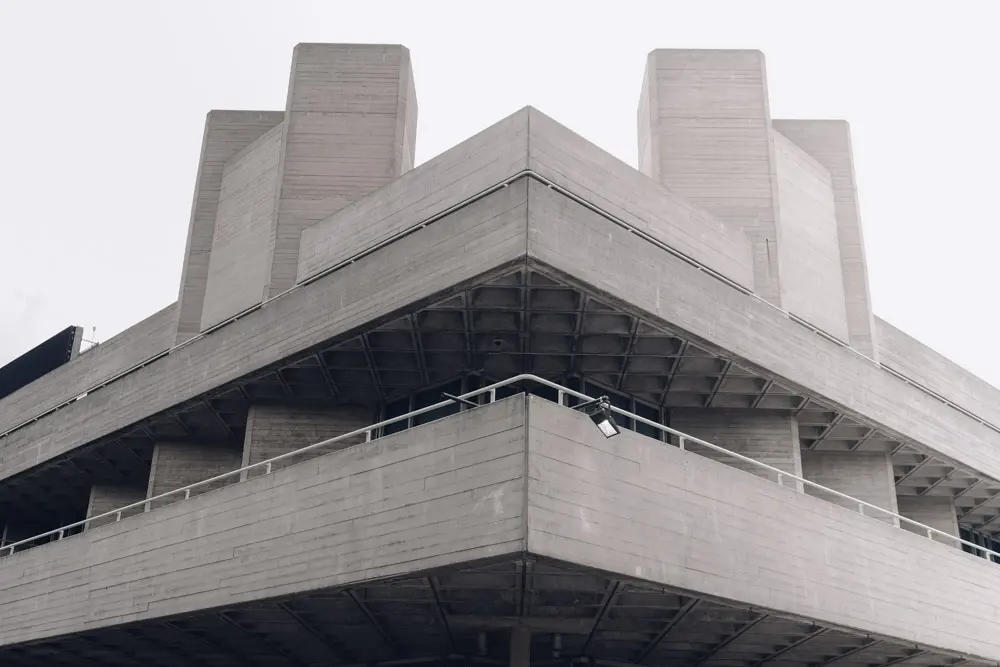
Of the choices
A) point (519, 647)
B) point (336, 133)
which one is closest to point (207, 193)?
point (336, 133)

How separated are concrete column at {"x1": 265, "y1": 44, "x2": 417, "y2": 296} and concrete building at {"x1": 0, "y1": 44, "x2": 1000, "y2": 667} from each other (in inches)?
3.3

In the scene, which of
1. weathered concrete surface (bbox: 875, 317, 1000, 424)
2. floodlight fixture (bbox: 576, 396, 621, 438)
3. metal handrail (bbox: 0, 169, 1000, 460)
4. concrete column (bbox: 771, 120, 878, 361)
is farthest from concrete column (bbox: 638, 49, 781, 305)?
floodlight fixture (bbox: 576, 396, 621, 438)

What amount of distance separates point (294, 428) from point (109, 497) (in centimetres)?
910

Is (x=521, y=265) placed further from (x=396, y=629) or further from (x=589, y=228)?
(x=396, y=629)

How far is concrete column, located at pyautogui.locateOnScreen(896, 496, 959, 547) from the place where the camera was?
1156 inches

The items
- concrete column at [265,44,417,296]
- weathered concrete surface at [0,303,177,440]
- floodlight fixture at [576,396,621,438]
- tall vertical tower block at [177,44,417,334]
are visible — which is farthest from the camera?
weathered concrete surface at [0,303,177,440]

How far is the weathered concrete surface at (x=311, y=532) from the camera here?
54.1 ft

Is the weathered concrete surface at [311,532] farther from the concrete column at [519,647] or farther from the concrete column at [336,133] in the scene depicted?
the concrete column at [336,133]

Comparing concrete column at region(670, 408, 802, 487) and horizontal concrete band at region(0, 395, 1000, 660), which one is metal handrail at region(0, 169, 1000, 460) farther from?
horizontal concrete band at region(0, 395, 1000, 660)

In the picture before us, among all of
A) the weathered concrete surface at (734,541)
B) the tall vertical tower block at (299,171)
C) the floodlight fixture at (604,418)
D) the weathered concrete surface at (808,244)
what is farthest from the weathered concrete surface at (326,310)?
the weathered concrete surface at (808,244)

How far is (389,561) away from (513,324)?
19.8 ft

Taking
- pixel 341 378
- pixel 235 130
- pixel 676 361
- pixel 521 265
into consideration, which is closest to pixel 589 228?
pixel 521 265

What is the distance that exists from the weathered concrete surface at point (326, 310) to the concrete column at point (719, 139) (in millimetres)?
7406

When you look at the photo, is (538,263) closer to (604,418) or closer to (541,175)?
(541,175)
